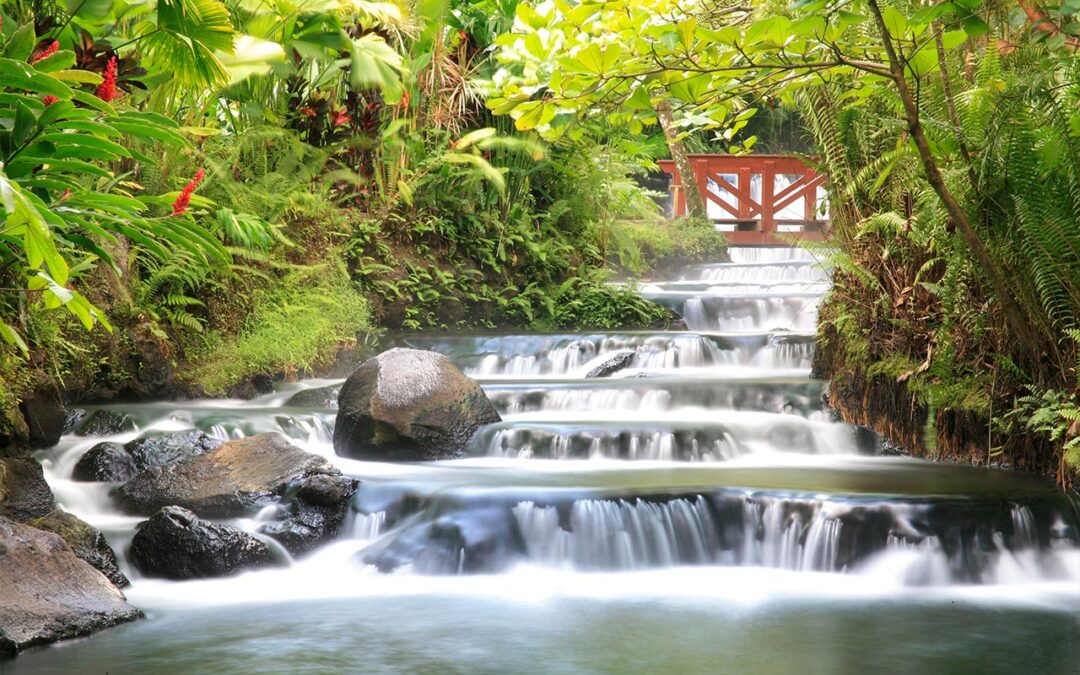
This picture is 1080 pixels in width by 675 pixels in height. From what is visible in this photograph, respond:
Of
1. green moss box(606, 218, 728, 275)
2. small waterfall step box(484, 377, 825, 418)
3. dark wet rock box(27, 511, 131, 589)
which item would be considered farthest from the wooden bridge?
dark wet rock box(27, 511, 131, 589)

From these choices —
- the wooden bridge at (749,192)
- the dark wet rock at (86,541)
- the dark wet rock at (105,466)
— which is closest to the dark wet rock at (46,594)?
the dark wet rock at (86,541)

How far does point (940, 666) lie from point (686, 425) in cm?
323

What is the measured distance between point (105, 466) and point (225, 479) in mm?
909

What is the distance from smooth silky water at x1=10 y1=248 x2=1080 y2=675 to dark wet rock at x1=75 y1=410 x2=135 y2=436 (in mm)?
115

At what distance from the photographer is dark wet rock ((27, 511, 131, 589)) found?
17.5 feet

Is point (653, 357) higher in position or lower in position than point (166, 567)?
higher

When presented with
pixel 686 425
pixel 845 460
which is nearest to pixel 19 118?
pixel 686 425

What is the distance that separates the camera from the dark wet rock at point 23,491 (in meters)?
5.80

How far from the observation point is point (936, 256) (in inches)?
282

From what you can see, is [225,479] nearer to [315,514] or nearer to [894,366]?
[315,514]

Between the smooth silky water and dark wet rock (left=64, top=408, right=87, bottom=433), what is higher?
dark wet rock (left=64, top=408, right=87, bottom=433)

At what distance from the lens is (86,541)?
17.7ft

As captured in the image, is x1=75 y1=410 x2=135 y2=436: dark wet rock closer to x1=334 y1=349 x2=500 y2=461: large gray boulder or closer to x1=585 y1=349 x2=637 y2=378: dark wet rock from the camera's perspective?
x1=334 y1=349 x2=500 y2=461: large gray boulder

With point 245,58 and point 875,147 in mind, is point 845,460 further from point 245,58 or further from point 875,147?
point 245,58
